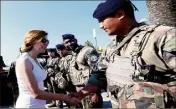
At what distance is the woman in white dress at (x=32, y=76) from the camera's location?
329cm

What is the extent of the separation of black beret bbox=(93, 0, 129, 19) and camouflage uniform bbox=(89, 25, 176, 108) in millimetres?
325

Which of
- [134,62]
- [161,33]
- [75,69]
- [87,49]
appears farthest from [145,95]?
[75,69]

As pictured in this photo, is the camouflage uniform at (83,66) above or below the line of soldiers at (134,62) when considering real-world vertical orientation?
below

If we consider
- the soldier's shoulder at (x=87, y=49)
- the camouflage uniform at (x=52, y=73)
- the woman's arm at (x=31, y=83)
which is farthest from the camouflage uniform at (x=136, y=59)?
the camouflage uniform at (x=52, y=73)

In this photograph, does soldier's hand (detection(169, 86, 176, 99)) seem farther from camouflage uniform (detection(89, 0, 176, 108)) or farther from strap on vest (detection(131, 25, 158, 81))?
strap on vest (detection(131, 25, 158, 81))

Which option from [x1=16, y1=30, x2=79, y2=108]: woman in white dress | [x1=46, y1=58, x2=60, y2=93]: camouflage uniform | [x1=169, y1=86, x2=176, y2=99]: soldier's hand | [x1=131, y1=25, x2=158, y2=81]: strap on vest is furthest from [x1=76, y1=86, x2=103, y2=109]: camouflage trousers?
[x1=169, y1=86, x2=176, y2=99]: soldier's hand

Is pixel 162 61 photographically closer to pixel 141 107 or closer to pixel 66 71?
pixel 141 107

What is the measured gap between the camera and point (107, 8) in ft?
8.43

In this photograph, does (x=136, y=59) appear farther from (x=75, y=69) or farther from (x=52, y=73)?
(x=52, y=73)

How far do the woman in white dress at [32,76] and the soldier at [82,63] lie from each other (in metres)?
2.33

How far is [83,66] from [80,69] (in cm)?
16

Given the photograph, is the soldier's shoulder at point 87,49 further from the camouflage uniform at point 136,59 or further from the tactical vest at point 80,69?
the camouflage uniform at point 136,59

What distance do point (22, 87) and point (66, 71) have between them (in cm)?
432

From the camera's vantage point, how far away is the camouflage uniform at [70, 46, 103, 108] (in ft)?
19.7
